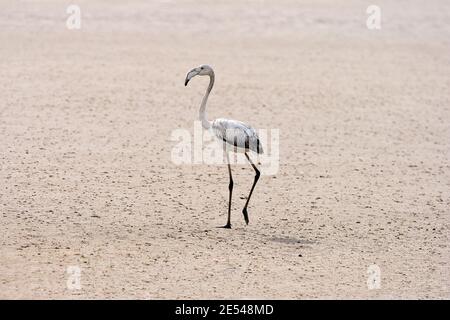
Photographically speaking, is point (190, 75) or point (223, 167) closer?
point (190, 75)

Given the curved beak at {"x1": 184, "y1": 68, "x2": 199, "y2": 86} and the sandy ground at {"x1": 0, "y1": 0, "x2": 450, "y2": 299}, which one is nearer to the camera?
the sandy ground at {"x1": 0, "y1": 0, "x2": 450, "y2": 299}

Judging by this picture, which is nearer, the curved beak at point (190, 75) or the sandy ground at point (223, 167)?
the sandy ground at point (223, 167)

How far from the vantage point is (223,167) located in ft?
44.0

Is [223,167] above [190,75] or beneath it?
beneath

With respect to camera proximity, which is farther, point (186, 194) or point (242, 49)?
point (242, 49)

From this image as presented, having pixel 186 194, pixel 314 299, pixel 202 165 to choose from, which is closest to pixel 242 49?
pixel 202 165

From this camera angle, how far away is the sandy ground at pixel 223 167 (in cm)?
937

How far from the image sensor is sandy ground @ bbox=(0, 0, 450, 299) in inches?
369
